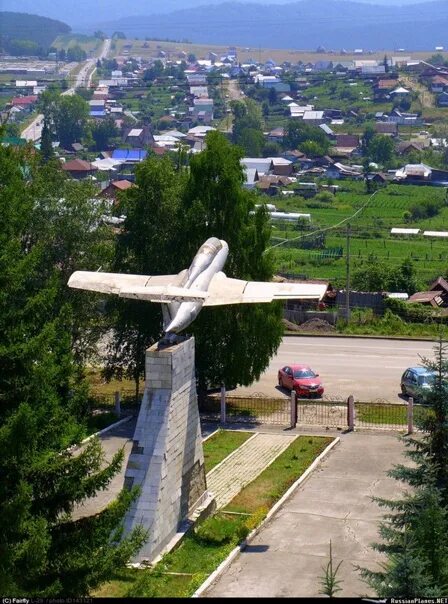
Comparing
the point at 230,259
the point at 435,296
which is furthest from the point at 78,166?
the point at 230,259

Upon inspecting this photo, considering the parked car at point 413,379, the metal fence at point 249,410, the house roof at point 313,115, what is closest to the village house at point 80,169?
the house roof at point 313,115

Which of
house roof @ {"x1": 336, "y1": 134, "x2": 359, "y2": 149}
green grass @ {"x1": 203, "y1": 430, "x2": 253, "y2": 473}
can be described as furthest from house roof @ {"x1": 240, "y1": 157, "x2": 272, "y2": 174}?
Result: green grass @ {"x1": 203, "y1": 430, "x2": 253, "y2": 473}

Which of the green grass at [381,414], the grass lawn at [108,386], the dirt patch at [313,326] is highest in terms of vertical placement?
the green grass at [381,414]

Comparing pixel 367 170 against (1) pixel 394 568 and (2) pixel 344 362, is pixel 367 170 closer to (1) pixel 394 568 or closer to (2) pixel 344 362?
(2) pixel 344 362

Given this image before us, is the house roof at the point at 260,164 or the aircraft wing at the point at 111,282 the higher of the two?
the aircraft wing at the point at 111,282

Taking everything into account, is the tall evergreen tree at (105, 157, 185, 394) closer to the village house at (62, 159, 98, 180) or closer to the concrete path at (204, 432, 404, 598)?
the concrete path at (204, 432, 404, 598)

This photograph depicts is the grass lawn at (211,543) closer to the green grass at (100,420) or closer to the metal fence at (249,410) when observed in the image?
the metal fence at (249,410)

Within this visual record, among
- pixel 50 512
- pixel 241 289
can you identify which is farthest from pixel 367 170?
pixel 50 512
